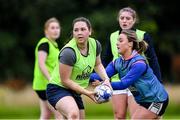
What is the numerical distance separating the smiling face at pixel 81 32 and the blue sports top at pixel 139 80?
545mm

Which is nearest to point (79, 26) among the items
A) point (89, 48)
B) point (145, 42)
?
point (89, 48)

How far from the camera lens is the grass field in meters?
22.4

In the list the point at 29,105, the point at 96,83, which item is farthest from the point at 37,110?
the point at 96,83

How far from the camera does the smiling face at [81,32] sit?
940 centimetres

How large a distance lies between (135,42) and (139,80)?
0.50 m

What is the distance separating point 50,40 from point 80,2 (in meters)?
17.6

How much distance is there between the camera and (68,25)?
2836 cm

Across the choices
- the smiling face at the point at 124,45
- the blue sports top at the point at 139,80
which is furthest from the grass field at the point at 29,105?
the smiling face at the point at 124,45

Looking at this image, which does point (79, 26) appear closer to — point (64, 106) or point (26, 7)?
point (64, 106)

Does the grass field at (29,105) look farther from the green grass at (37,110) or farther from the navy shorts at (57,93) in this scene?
the navy shorts at (57,93)

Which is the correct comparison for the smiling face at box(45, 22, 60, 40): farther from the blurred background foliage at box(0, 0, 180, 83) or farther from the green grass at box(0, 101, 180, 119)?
the blurred background foliage at box(0, 0, 180, 83)

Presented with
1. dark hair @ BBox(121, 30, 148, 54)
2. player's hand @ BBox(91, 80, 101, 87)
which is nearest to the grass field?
player's hand @ BBox(91, 80, 101, 87)

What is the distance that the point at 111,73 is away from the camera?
9789mm

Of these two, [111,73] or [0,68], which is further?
[0,68]
